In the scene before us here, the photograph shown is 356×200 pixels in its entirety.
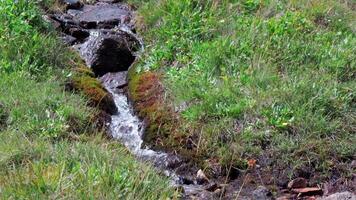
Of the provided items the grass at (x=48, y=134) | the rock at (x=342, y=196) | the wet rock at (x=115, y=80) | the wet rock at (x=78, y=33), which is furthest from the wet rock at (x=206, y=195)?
the wet rock at (x=78, y=33)

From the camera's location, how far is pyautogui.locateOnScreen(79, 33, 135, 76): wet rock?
734 centimetres

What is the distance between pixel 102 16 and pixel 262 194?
14.8ft

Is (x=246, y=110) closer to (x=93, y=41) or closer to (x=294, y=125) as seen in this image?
(x=294, y=125)

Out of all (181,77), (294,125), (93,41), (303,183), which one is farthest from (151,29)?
(303,183)

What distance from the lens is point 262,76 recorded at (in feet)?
20.1

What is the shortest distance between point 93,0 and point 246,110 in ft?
14.5

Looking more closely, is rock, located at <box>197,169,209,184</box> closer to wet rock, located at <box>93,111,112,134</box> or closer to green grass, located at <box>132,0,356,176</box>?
green grass, located at <box>132,0,356,176</box>

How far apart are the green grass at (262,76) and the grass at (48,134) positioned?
0.95m

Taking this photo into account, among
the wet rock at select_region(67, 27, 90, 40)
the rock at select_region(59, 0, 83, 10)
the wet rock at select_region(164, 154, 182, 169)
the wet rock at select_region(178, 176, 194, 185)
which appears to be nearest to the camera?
the wet rock at select_region(178, 176, 194, 185)


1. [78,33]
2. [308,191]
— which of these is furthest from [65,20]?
[308,191]

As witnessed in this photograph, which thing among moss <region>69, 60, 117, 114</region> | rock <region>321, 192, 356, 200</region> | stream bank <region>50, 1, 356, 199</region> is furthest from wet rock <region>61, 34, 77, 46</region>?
rock <region>321, 192, 356, 200</region>

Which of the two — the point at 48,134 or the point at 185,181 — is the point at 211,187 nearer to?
the point at 185,181

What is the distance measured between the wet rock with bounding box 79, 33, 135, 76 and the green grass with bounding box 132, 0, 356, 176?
0.34 metres

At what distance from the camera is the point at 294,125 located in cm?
562
